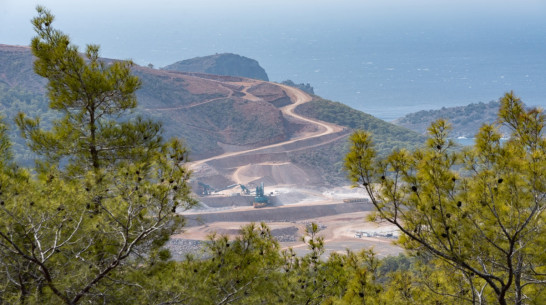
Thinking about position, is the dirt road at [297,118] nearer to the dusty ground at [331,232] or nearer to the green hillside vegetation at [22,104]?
the dusty ground at [331,232]

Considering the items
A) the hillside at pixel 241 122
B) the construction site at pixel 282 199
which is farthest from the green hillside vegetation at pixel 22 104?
the construction site at pixel 282 199

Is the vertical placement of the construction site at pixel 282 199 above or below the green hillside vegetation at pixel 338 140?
below

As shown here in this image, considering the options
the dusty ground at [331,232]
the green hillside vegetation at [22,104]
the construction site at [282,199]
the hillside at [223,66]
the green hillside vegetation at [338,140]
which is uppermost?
the hillside at [223,66]

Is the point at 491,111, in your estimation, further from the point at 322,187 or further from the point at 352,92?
the point at 352,92

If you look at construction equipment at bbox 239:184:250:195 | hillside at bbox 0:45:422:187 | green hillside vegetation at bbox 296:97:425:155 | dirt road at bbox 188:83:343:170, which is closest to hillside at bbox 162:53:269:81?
hillside at bbox 0:45:422:187

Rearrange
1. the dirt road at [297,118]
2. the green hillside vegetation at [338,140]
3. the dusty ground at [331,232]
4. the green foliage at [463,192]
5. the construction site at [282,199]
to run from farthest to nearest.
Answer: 1. the dirt road at [297,118]
2. the green hillside vegetation at [338,140]
3. the construction site at [282,199]
4. the dusty ground at [331,232]
5. the green foliage at [463,192]

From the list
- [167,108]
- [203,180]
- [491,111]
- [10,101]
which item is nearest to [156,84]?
[167,108]
